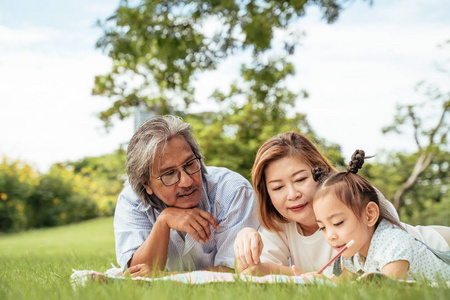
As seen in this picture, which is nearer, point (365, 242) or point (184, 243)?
point (365, 242)

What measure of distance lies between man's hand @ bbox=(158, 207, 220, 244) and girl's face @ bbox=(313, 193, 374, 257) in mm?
874

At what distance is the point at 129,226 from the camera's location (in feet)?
11.5

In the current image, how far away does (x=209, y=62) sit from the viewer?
7.64 metres

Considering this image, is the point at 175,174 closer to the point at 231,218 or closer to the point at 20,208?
the point at 231,218

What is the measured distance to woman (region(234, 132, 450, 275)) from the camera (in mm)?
2891

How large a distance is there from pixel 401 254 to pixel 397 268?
0.08 meters

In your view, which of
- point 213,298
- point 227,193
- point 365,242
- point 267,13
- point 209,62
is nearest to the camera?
point 213,298

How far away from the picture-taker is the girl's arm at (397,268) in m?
2.36

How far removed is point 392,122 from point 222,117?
17.0ft

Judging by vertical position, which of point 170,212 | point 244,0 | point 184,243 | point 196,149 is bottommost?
point 184,243

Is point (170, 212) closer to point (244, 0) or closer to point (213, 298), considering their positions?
point (213, 298)

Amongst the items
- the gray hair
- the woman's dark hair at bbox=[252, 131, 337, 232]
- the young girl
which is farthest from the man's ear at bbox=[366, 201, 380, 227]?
the gray hair

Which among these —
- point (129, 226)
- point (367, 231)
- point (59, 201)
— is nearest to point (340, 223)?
point (367, 231)

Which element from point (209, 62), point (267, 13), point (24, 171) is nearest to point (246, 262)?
point (267, 13)
